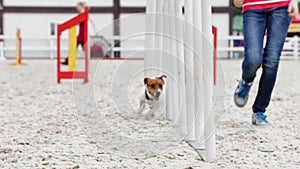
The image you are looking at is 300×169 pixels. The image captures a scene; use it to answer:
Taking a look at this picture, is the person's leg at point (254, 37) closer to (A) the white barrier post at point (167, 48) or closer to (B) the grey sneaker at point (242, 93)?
(B) the grey sneaker at point (242, 93)

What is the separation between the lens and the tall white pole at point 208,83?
9.57ft

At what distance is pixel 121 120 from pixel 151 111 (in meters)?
0.24

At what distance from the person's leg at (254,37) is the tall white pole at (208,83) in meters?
0.93

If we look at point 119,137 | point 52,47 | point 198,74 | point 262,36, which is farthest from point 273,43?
point 52,47

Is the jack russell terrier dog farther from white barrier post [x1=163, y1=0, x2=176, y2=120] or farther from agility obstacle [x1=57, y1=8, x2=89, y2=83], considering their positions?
agility obstacle [x1=57, y1=8, x2=89, y2=83]

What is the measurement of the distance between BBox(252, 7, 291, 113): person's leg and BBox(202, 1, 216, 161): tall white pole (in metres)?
1.06

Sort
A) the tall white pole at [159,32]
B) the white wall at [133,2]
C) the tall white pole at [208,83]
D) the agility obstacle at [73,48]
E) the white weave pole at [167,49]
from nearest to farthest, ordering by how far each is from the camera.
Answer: the tall white pole at [208,83]
the white weave pole at [167,49]
the tall white pole at [159,32]
the agility obstacle at [73,48]
the white wall at [133,2]

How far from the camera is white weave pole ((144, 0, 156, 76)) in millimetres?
4172

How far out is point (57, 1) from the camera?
2136 cm

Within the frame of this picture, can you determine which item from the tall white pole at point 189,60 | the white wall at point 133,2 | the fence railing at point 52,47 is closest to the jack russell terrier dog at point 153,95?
the tall white pole at point 189,60

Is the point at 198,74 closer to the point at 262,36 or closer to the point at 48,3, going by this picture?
the point at 262,36

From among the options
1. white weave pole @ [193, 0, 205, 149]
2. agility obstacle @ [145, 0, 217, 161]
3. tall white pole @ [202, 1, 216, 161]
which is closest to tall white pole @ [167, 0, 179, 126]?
agility obstacle @ [145, 0, 217, 161]

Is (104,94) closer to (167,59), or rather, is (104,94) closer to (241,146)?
(167,59)

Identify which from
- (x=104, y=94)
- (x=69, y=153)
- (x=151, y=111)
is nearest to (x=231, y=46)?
(x=104, y=94)
